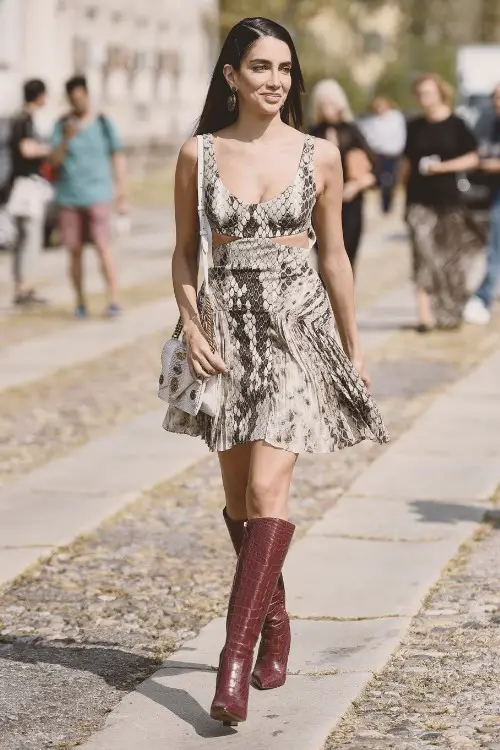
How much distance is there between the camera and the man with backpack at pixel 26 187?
47.1ft

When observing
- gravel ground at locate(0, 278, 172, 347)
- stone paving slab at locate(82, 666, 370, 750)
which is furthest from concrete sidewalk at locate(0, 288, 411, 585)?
stone paving slab at locate(82, 666, 370, 750)

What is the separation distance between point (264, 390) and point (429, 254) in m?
8.39

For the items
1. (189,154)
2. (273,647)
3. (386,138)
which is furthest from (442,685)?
(386,138)

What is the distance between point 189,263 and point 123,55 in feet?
118

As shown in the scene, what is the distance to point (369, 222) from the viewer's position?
26484mm

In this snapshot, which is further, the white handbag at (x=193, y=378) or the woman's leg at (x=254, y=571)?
the white handbag at (x=193, y=378)

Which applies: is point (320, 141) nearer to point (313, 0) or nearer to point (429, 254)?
point (429, 254)

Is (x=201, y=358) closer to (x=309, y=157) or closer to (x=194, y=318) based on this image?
(x=194, y=318)

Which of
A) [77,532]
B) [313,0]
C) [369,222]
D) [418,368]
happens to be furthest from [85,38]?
[77,532]

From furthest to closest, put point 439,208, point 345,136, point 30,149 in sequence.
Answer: point 30,149 < point 439,208 < point 345,136

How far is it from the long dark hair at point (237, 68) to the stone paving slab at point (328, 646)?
59.4 inches

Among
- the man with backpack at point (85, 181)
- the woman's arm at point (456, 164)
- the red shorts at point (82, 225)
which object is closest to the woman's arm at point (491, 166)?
the woman's arm at point (456, 164)

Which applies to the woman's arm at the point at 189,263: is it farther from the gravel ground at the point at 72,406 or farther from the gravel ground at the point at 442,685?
the gravel ground at the point at 72,406

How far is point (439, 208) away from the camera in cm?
1250
